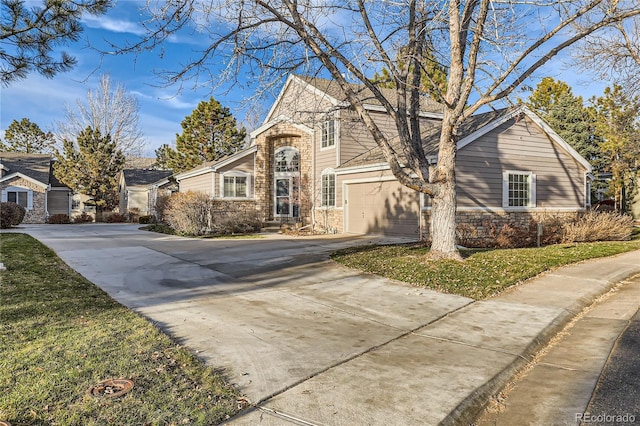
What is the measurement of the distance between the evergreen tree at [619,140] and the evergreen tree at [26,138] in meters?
56.6

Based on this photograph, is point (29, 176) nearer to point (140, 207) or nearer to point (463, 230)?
point (140, 207)

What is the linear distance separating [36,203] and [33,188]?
1180 millimetres

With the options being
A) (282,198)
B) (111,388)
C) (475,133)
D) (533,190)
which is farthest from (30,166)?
(111,388)

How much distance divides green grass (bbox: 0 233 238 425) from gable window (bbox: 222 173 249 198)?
1473cm

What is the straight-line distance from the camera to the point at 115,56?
7.71 m

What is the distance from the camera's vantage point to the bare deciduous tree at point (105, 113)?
112 feet

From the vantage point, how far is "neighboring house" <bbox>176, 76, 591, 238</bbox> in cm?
1451

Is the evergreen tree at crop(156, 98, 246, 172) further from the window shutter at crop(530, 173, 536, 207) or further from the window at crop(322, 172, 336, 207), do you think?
the window shutter at crop(530, 173, 536, 207)

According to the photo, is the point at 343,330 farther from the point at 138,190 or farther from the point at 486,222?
the point at 138,190

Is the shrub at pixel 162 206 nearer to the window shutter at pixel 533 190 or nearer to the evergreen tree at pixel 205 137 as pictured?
the evergreen tree at pixel 205 137

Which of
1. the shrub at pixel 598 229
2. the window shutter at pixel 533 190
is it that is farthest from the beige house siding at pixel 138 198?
the shrub at pixel 598 229

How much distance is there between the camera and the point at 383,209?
16062 mm

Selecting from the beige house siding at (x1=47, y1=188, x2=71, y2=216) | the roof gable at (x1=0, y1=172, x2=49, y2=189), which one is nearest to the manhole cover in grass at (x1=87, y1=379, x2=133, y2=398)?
the roof gable at (x1=0, y1=172, x2=49, y2=189)

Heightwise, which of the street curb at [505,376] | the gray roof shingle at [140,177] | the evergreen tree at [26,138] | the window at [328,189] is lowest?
Result: the street curb at [505,376]
